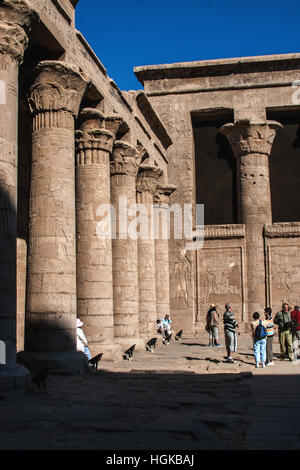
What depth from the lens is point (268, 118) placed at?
2572cm

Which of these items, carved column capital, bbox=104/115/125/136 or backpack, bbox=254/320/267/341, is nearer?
backpack, bbox=254/320/267/341

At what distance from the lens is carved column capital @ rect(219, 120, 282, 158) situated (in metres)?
24.2

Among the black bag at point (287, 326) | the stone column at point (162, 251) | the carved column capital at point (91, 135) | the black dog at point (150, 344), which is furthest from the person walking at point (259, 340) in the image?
the stone column at point (162, 251)

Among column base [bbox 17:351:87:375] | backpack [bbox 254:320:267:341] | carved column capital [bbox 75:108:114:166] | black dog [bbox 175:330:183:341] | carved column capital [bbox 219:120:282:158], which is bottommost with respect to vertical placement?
black dog [bbox 175:330:183:341]

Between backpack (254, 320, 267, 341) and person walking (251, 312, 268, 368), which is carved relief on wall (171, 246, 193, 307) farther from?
backpack (254, 320, 267, 341)

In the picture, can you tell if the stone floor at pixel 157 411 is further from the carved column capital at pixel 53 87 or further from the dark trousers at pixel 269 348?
the carved column capital at pixel 53 87

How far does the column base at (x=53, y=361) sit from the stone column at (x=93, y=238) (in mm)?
2533

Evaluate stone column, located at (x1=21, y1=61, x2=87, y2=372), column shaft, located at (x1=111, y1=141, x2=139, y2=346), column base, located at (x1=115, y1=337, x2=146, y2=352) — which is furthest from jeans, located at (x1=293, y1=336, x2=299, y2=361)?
stone column, located at (x1=21, y1=61, x2=87, y2=372)

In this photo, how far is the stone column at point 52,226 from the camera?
10289mm

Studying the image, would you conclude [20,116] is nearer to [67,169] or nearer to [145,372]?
[67,169]

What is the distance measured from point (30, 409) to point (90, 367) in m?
4.16

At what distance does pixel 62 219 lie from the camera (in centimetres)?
1055

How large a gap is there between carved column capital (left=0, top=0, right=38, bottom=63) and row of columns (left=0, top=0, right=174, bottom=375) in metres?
0.02

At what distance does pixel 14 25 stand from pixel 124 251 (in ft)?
26.8
